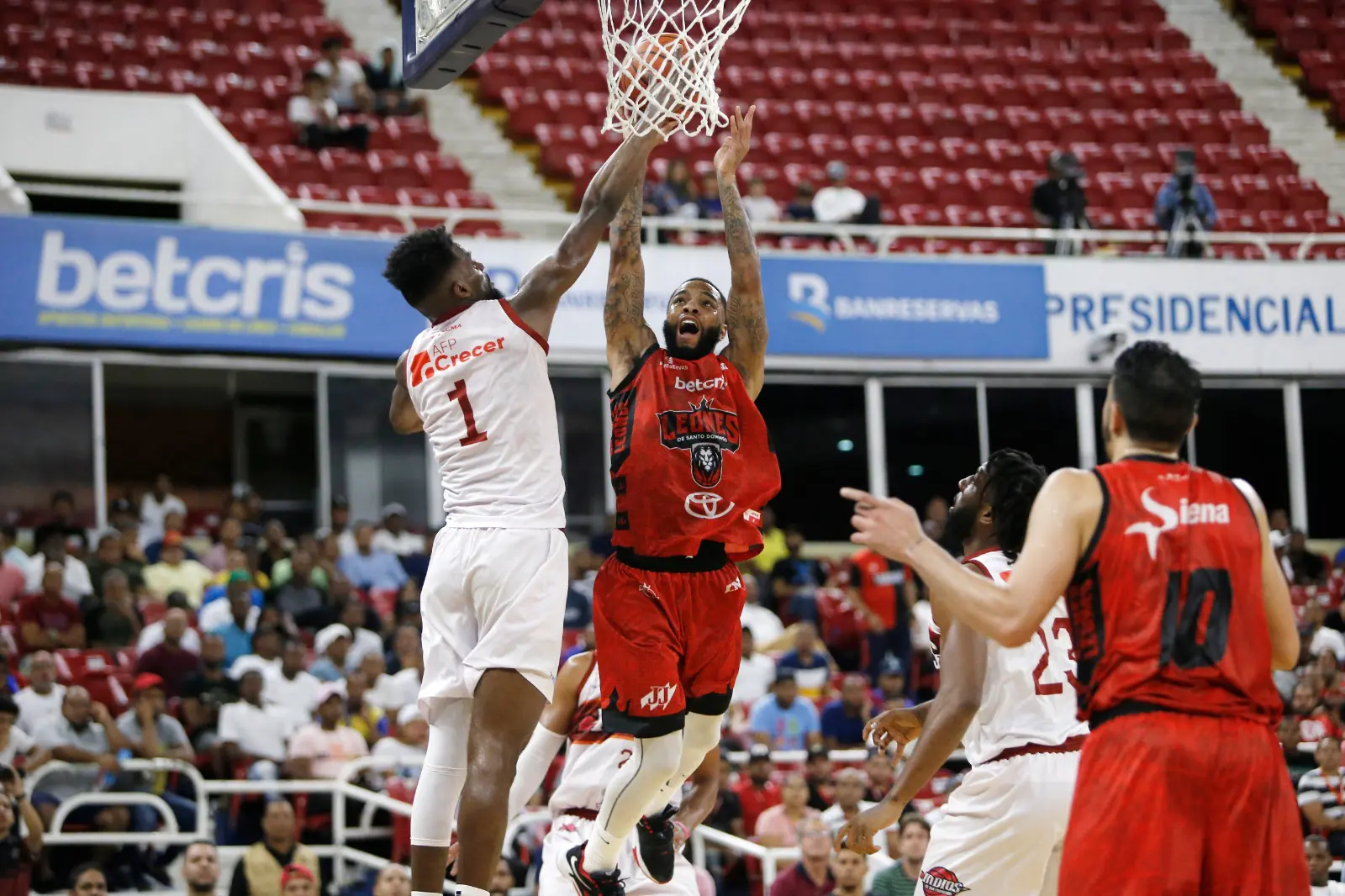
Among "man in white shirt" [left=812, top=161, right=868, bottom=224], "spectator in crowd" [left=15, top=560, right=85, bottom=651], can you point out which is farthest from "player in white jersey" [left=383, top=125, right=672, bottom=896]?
"man in white shirt" [left=812, top=161, right=868, bottom=224]

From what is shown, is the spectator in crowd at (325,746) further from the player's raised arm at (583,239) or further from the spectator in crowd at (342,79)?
the spectator in crowd at (342,79)

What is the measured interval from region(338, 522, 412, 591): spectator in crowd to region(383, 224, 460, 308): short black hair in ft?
30.3

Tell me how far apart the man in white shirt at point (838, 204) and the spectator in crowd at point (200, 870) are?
11399 mm

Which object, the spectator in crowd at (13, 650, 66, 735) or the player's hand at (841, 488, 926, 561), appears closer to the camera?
the player's hand at (841, 488, 926, 561)

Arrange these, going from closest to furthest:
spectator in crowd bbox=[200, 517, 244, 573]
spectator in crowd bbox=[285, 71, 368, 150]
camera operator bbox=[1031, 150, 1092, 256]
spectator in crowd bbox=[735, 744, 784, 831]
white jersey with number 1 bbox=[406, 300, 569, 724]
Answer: white jersey with number 1 bbox=[406, 300, 569, 724], spectator in crowd bbox=[735, 744, 784, 831], spectator in crowd bbox=[200, 517, 244, 573], spectator in crowd bbox=[285, 71, 368, 150], camera operator bbox=[1031, 150, 1092, 256]

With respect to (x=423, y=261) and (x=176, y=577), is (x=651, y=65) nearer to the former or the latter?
(x=423, y=261)

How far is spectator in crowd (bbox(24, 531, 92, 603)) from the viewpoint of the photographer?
13898mm

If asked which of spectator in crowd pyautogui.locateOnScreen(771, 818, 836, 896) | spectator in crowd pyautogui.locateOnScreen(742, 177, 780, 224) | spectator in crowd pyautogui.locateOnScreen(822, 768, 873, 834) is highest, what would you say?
spectator in crowd pyautogui.locateOnScreen(742, 177, 780, 224)

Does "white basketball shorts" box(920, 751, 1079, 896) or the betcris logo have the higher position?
the betcris logo

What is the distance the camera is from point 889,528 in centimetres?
464

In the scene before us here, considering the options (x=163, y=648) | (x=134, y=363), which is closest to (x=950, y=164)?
(x=134, y=363)

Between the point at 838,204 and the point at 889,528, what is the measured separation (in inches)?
613

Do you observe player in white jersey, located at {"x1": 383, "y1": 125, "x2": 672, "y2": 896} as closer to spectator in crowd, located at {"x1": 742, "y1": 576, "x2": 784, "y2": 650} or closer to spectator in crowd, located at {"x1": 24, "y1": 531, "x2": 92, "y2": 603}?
spectator in crowd, located at {"x1": 24, "y1": 531, "x2": 92, "y2": 603}

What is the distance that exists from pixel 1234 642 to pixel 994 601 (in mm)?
621
